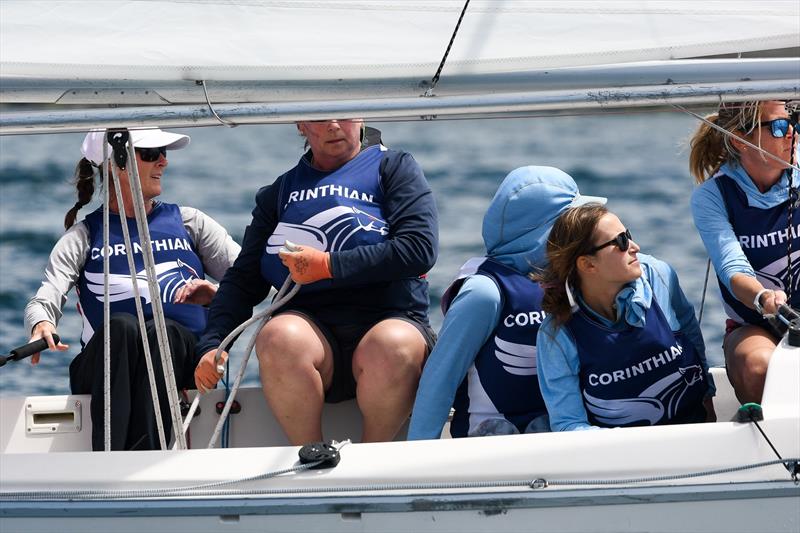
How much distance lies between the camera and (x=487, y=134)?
52.9 ft

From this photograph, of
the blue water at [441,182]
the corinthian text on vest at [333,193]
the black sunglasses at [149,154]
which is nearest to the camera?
the corinthian text on vest at [333,193]

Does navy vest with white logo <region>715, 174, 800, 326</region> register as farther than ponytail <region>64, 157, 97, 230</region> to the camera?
Result: No

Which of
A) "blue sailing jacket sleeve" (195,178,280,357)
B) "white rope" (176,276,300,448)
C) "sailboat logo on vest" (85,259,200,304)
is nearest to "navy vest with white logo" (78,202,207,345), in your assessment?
"sailboat logo on vest" (85,259,200,304)

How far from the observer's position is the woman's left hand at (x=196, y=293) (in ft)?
11.4

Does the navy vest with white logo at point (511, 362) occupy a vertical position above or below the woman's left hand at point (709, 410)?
above

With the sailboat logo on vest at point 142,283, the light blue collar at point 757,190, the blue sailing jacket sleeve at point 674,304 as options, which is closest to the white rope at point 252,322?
the sailboat logo on vest at point 142,283

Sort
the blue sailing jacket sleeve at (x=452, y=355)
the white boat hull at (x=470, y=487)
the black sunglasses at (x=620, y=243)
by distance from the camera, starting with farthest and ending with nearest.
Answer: the blue sailing jacket sleeve at (x=452, y=355) → the black sunglasses at (x=620, y=243) → the white boat hull at (x=470, y=487)

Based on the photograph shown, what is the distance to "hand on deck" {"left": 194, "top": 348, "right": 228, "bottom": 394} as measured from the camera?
10.4 feet

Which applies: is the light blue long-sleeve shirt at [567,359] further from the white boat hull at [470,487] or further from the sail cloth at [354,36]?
the sail cloth at [354,36]

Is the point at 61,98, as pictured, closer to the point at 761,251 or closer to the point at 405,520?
the point at 405,520

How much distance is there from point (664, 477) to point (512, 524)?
33 centimetres

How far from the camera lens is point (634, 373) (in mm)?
2893

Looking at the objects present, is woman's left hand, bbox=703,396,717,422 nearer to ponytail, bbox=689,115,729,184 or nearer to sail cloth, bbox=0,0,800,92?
ponytail, bbox=689,115,729,184

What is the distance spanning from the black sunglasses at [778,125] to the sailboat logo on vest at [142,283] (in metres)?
1.57
